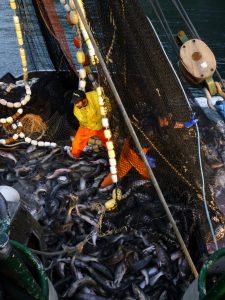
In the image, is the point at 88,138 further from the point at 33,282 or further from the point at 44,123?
the point at 33,282

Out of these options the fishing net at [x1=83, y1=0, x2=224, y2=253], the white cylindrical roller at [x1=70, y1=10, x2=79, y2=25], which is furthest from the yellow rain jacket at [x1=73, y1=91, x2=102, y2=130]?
the white cylindrical roller at [x1=70, y1=10, x2=79, y2=25]

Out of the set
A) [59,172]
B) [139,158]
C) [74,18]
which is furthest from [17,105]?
[139,158]

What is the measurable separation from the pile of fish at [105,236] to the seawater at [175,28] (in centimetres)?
686

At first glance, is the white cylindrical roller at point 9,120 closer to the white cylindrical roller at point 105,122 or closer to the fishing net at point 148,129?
the fishing net at point 148,129

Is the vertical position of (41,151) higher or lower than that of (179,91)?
lower

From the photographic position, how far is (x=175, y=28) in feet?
62.6

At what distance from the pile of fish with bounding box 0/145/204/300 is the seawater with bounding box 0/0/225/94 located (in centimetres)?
686

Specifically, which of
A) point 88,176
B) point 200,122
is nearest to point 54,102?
point 88,176

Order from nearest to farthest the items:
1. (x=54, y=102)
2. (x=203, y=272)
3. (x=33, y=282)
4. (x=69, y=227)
A: (x=33, y=282) < (x=203, y=272) < (x=69, y=227) < (x=54, y=102)

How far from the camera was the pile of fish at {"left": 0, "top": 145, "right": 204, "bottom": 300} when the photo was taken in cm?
551

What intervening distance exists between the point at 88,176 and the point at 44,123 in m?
1.81

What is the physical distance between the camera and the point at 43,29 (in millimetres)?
8594

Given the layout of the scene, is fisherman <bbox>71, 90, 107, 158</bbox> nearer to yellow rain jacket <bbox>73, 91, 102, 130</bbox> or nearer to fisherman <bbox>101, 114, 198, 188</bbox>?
yellow rain jacket <bbox>73, 91, 102, 130</bbox>

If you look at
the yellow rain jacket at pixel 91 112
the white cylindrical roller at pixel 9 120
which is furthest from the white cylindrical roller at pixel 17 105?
the yellow rain jacket at pixel 91 112
